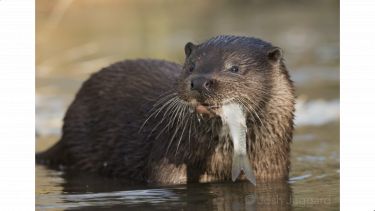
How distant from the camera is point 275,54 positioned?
5074 mm

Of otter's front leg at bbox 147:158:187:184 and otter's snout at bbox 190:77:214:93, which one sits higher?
otter's snout at bbox 190:77:214:93

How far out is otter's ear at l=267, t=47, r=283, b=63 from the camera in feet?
16.6

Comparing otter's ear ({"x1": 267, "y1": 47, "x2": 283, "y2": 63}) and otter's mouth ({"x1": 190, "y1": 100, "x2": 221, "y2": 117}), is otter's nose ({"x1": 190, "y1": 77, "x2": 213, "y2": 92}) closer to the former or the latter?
otter's mouth ({"x1": 190, "y1": 100, "x2": 221, "y2": 117})

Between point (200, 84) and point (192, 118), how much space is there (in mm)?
547

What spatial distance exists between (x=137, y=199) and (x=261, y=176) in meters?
0.76

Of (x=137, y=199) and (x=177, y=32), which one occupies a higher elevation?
(x=177, y=32)

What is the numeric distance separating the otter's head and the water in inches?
19.7

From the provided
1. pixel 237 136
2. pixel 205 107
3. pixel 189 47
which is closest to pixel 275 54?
pixel 189 47

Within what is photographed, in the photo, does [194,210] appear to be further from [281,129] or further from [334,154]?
[334,154]

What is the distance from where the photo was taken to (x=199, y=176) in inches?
205

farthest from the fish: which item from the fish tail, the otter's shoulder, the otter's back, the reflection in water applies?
the otter's shoulder

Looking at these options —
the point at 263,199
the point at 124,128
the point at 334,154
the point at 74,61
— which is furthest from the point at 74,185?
the point at 74,61

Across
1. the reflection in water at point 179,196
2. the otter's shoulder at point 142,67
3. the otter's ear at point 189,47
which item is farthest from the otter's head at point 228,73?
the otter's shoulder at point 142,67

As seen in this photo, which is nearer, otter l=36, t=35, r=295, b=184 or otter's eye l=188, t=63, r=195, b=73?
otter l=36, t=35, r=295, b=184
